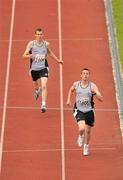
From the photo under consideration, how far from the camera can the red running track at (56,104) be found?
661 inches

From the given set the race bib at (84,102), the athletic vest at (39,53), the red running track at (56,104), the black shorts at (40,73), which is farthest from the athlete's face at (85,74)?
the black shorts at (40,73)

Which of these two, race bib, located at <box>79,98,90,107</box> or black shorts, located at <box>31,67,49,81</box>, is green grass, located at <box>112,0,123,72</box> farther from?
race bib, located at <box>79,98,90,107</box>

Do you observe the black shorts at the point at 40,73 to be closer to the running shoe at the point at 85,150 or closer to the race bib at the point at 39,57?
the race bib at the point at 39,57

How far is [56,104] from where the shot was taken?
1961 cm

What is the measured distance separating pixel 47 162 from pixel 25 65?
5414mm

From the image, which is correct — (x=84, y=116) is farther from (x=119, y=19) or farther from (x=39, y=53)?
(x=119, y=19)

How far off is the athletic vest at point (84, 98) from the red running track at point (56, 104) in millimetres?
1417

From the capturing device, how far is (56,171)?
1662 centimetres

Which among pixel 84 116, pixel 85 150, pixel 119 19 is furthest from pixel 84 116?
pixel 119 19

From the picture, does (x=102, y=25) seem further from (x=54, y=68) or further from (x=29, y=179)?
(x=29, y=179)

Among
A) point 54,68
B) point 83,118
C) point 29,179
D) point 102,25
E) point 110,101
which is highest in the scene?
point 102,25

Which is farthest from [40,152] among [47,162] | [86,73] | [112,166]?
[86,73]

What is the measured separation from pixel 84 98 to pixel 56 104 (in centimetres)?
381

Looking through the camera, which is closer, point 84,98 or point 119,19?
point 84,98
